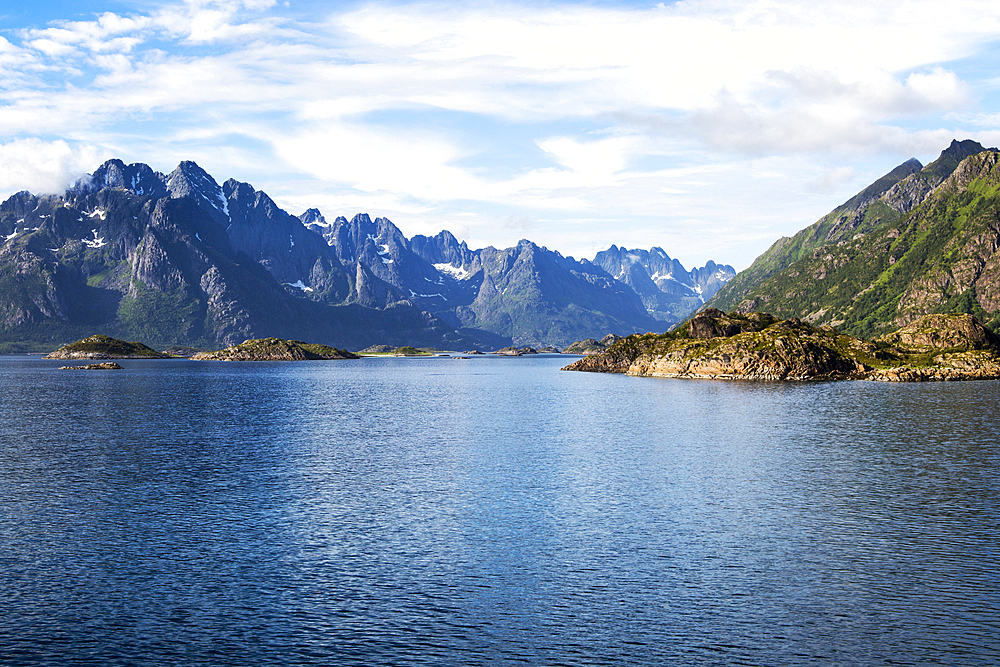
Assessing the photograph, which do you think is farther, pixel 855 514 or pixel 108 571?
pixel 855 514

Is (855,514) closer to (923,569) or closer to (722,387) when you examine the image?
(923,569)

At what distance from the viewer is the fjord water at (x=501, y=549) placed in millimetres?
31344

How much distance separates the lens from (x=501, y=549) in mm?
44750

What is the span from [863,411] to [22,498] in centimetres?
12538

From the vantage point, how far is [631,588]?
37719mm

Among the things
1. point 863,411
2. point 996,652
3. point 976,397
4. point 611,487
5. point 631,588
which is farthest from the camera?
point 976,397

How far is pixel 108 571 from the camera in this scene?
1602 inches

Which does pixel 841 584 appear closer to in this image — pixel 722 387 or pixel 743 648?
pixel 743 648

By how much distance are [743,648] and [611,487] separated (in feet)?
109

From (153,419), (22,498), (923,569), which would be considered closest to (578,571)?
(923,569)

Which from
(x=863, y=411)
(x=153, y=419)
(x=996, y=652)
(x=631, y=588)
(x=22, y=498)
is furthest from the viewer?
(x=863, y=411)

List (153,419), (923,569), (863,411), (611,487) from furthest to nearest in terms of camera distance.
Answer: (863,411)
(153,419)
(611,487)
(923,569)

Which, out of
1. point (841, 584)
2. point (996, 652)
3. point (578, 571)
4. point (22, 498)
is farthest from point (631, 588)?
point (22, 498)

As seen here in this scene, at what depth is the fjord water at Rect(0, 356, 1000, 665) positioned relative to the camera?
103 ft
